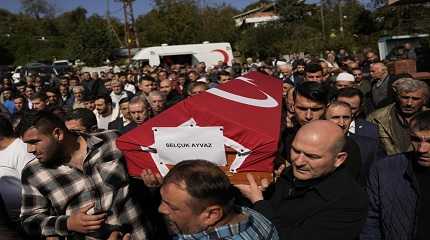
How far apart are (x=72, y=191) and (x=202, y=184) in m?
1.36

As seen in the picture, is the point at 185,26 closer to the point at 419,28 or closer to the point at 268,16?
the point at 268,16

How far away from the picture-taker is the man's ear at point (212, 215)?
191 cm

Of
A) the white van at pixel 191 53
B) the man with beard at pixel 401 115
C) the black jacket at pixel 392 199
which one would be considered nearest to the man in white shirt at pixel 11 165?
the black jacket at pixel 392 199

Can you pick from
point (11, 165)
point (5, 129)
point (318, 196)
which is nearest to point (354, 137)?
point (318, 196)

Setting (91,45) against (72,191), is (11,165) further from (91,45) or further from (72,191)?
(91,45)

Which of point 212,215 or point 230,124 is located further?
point 230,124

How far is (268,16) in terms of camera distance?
6581 cm

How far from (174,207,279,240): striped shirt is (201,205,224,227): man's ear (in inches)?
1.2

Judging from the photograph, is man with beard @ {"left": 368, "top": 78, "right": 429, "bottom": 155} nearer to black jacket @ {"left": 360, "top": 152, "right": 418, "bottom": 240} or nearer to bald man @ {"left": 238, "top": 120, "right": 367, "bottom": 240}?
black jacket @ {"left": 360, "top": 152, "right": 418, "bottom": 240}

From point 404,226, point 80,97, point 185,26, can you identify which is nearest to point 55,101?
point 80,97

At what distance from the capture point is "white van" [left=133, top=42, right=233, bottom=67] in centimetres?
2998

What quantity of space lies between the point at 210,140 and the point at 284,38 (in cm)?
3714

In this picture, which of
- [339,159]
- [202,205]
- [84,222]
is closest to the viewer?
[202,205]

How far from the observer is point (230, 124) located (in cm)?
282
